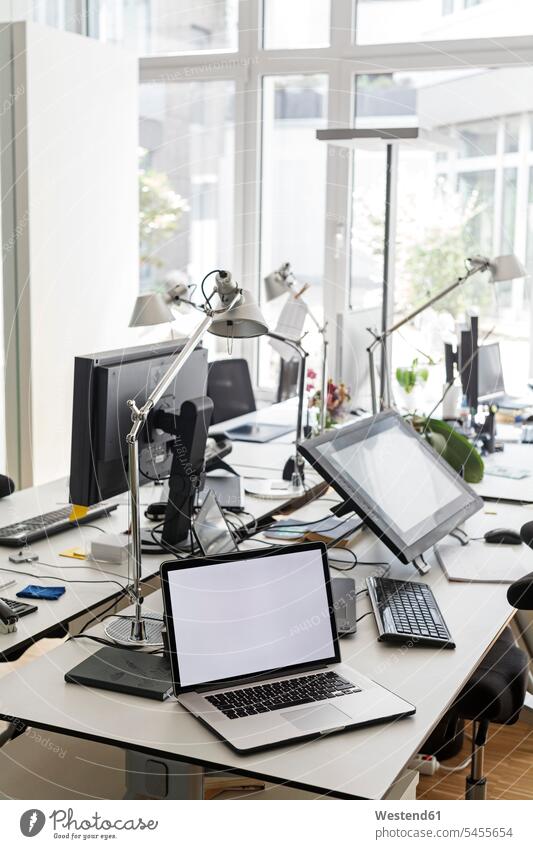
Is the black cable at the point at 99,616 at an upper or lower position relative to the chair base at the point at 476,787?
upper

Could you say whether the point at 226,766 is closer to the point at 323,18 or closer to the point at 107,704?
the point at 107,704

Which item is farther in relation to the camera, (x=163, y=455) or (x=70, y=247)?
(x=70, y=247)

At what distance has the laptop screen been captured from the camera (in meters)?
1.71

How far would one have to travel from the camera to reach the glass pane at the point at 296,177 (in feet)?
16.6

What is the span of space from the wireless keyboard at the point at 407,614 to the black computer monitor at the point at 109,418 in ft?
2.09

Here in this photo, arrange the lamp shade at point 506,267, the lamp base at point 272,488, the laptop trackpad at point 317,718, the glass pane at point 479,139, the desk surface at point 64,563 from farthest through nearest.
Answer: the glass pane at point 479,139 < the lamp shade at point 506,267 < the lamp base at point 272,488 < the desk surface at point 64,563 < the laptop trackpad at point 317,718

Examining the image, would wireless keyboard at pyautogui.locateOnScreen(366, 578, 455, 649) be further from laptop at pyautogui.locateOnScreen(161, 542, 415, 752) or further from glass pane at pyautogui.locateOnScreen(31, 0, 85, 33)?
glass pane at pyautogui.locateOnScreen(31, 0, 85, 33)

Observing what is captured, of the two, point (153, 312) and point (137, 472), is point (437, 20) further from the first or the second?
point (137, 472)

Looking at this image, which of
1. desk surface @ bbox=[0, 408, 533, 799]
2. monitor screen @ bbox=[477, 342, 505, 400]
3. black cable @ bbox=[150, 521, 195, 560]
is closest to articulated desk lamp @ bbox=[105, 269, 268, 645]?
desk surface @ bbox=[0, 408, 533, 799]

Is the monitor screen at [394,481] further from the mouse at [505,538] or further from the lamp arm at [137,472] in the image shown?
the lamp arm at [137,472]

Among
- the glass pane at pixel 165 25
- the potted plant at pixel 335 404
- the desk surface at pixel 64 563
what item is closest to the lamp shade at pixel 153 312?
the desk surface at pixel 64 563
